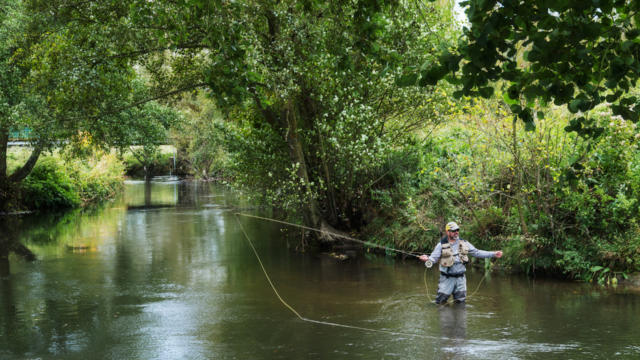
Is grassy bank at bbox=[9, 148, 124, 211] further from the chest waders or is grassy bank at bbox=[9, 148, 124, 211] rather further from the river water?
the chest waders

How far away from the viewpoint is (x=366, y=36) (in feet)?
25.7

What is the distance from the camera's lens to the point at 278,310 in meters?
11.4

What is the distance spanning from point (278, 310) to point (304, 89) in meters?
7.98

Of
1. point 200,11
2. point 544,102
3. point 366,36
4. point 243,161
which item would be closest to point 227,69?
point 200,11

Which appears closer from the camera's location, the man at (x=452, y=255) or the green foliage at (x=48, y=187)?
the man at (x=452, y=255)

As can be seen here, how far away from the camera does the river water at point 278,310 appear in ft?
29.1

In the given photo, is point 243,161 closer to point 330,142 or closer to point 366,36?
point 330,142

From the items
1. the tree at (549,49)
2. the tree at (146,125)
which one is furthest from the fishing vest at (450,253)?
the tree at (146,125)

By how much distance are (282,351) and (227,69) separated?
3.86 meters

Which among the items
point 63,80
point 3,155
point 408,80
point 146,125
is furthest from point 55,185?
point 408,80

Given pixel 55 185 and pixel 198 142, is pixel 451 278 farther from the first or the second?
pixel 198 142

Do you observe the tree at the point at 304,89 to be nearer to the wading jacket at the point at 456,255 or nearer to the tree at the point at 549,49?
the wading jacket at the point at 456,255

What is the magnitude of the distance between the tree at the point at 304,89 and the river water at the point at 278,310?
7.67 feet

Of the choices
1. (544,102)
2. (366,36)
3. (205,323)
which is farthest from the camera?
(205,323)
